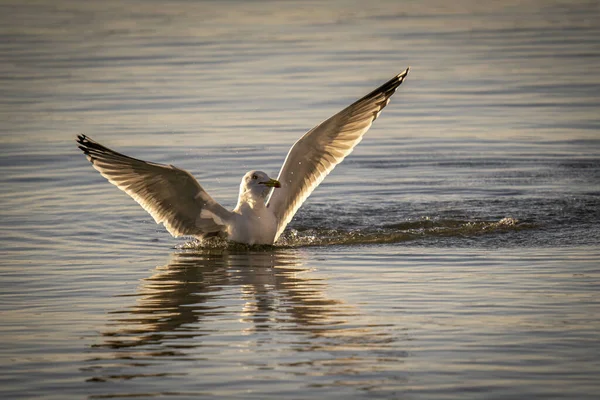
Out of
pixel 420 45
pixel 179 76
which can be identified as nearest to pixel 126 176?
pixel 179 76

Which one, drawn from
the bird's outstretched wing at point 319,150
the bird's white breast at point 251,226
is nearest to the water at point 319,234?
the bird's white breast at point 251,226

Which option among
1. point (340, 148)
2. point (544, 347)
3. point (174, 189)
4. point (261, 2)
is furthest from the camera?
point (261, 2)

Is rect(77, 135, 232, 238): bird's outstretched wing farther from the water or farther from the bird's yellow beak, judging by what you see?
the bird's yellow beak

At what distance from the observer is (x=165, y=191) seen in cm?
1080

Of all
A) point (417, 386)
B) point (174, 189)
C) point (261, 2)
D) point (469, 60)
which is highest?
point (261, 2)

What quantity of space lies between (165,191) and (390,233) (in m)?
2.16

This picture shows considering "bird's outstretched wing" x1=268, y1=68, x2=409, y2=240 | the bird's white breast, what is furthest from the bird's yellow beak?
"bird's outstretched wing" x1=268, y1=68, x2=409, y2=240

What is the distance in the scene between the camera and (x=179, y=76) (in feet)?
75.8

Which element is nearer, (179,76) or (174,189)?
(174,189)

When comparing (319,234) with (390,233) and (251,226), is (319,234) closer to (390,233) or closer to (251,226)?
(390,233)

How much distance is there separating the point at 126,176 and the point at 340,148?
2.20 metres

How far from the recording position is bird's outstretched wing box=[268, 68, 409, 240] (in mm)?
11273

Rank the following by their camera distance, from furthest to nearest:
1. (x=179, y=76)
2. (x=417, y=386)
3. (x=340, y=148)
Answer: (x=179, y=76) < (x=340, y=148) < (x=417, y=386)

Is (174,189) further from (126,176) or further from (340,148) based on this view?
(340,148)
